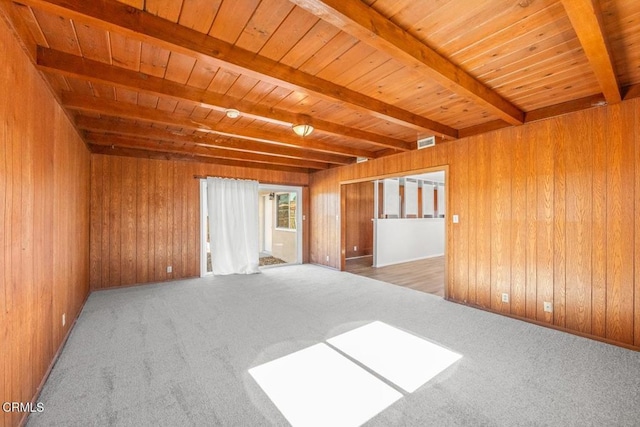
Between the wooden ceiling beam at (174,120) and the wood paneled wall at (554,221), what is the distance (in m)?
2.08

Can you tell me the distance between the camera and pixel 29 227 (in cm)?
183

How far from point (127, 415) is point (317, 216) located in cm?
546

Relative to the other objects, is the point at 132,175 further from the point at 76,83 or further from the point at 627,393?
the point at 627,393

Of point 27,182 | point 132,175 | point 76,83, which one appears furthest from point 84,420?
point 132,175

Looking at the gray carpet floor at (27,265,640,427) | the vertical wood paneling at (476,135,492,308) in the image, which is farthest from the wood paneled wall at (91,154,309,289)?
the vertical wood paneling at (476,135,492,308)

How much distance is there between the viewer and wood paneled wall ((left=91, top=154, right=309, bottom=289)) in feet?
15.3

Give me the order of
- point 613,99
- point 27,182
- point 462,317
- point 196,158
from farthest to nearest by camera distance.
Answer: point 196,158 → point 462,317 → point 613,99 → point 27,182

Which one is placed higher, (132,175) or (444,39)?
(444,39)

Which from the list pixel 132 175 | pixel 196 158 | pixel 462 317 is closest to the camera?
pixel 462 317

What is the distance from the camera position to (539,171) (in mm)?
3164

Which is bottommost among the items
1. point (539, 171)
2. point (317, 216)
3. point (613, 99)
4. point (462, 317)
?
point (462, 317)

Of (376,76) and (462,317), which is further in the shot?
(462,317)

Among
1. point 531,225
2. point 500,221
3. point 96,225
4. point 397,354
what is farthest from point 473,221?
point 96,225

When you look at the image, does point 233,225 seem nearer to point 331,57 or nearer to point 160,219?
point 160,219
